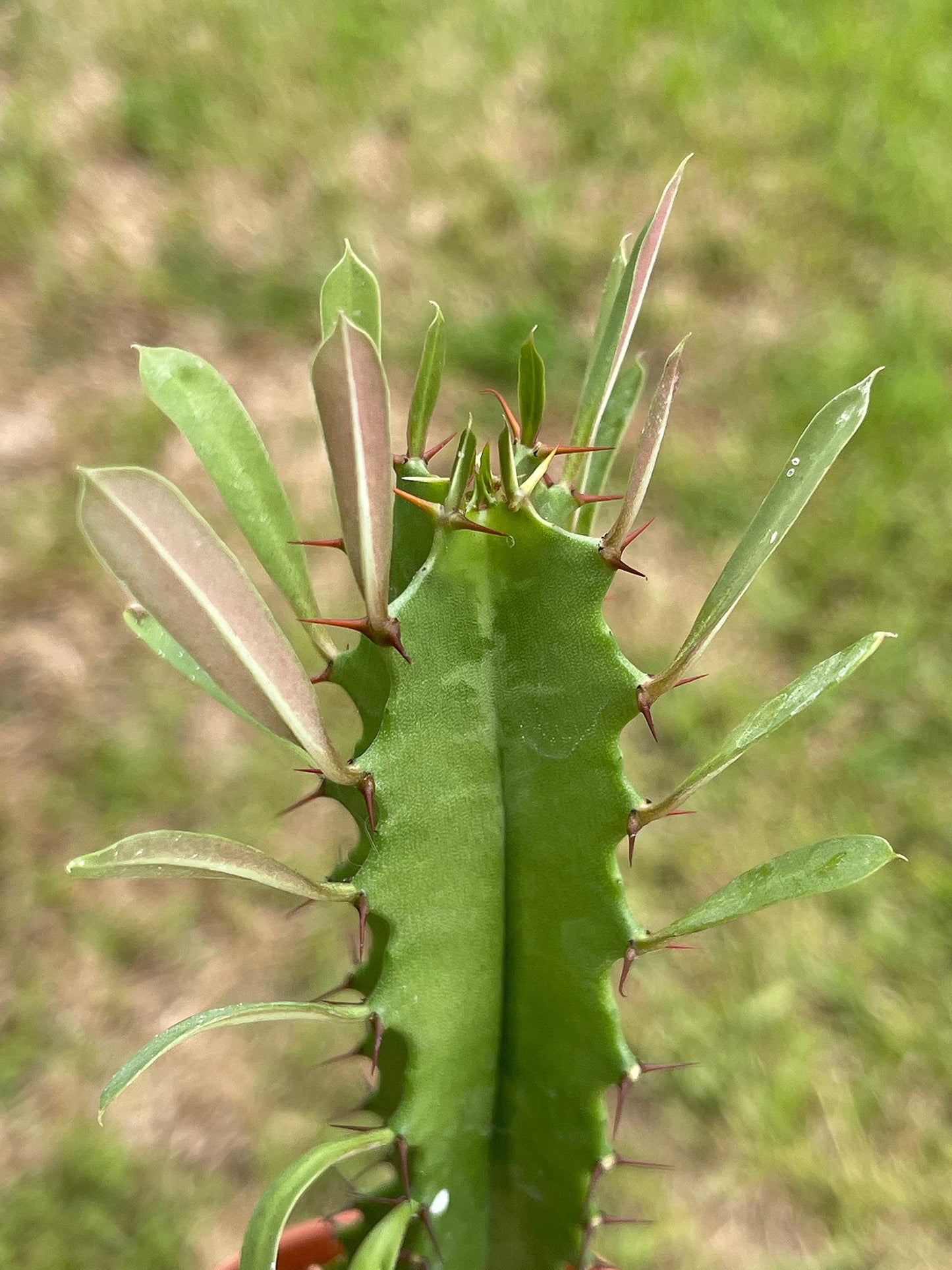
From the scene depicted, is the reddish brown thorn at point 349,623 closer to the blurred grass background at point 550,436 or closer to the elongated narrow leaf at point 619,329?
the elongated narrow leaf at point 619,329

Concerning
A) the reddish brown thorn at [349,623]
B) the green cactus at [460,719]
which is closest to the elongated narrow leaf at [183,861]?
the green cactus at [460,719]

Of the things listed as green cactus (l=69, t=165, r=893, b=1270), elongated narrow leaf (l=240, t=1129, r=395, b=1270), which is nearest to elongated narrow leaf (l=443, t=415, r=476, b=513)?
green cactus (l=69, t=165, r=893, b=1270)

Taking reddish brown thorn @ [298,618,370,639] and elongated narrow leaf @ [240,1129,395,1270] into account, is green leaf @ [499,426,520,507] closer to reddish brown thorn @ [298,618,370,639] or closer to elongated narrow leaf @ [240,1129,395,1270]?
reddish brown thorn @ [298,618,370,639]

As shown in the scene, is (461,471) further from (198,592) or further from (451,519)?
(198,592)

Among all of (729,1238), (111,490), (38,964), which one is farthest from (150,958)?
Result: (111,490)

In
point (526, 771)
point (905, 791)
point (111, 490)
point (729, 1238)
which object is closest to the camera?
point (111, 490)

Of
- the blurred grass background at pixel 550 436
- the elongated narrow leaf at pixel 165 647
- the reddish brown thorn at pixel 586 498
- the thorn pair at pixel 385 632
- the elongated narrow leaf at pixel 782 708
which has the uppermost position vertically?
the reddish brown thorn at pixel 586 498

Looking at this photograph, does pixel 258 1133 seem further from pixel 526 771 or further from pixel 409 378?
pixel 409 378

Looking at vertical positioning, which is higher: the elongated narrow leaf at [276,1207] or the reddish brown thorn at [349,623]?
the reddish brown thorn at [349,623]
